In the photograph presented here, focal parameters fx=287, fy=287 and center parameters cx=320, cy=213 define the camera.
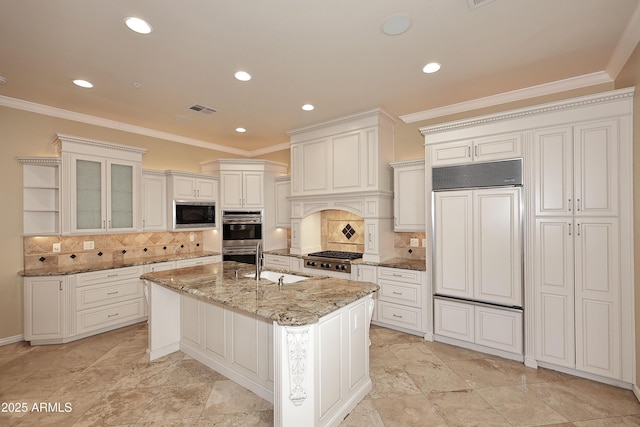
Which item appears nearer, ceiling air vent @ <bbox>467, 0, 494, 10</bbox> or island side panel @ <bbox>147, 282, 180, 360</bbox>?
ceiling air vent @ <bbox>467, 0, 494, 10</bbox>

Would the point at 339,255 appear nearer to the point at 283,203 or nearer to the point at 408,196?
the point at 408,196

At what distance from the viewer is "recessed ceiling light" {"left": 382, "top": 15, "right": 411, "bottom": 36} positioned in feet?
6.93

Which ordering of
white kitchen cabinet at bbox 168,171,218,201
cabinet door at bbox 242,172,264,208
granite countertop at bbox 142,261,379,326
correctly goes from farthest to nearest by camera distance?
cabinet door at bbox 242,172,264,208
white kitchen cabinet at bbox 168,171,218,201
granite countertop at bbox 142,261,379,326

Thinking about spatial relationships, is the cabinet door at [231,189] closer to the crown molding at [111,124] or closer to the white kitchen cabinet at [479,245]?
the crown molding at [111,124]

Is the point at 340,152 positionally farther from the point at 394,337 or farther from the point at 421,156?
the point at 394,337

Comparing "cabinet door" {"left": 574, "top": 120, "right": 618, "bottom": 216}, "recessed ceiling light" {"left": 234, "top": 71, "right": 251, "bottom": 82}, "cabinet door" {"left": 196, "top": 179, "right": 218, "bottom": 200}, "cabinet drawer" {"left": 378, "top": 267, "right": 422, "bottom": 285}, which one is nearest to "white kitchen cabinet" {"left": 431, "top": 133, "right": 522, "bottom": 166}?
"cabinet door" {"left": 574, "top": 120, "right": 618, "bottom": 216}

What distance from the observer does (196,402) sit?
2350 mm

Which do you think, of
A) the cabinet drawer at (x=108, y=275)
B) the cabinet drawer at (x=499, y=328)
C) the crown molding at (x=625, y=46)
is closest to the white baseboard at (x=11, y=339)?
the cabinet drawer at (x=108, y=275)

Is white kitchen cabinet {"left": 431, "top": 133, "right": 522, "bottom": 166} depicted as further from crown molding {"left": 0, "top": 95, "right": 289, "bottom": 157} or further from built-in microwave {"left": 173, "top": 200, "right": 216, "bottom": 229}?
built-in microwave {"left": 173, "top": 200, "right": 216, "bottom": 229}

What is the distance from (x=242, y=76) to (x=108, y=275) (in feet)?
10.1

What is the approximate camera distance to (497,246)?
3039 mm

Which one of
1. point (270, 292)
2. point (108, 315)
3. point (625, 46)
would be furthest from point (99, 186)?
point (625, 46)

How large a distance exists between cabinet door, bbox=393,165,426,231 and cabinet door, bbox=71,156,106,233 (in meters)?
4.02

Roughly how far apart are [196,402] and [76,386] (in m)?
1.19
